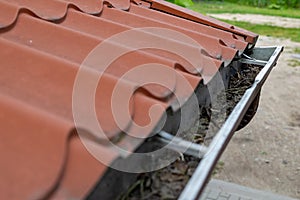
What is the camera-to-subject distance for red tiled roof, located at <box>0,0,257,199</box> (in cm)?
81

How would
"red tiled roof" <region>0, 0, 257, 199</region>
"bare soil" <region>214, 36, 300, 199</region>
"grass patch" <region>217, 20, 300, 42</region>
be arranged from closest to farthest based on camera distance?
"red tiled roof" <region>0, 0, 257, 199</region> < "bare soil" <region>214, 36, 300, 199</region> < "grass patch" <region>217, 20, 300, 42</region>

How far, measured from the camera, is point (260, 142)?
Answer: 503cm

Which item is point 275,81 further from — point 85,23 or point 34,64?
point 34,64

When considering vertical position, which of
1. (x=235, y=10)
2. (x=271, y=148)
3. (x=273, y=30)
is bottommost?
(x=235, y=10)

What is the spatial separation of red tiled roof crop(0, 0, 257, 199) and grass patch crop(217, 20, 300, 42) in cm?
997

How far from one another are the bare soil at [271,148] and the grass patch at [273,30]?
4.70 metres

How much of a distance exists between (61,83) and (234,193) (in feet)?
9.53

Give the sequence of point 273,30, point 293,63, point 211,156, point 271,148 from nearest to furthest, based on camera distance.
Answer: point 211,156 → point 271,148 → point 293,63 → point 273,30

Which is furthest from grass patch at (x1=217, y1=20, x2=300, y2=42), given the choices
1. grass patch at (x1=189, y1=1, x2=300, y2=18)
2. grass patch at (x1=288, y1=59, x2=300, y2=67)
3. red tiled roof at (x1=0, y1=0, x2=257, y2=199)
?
red tiled roof at (x1=0, y1=0, x2=257, y2=199)

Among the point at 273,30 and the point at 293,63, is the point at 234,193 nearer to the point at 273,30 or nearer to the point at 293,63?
the point at 293,63

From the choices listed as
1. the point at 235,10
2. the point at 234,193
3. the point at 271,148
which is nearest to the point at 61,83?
the point at 234,193

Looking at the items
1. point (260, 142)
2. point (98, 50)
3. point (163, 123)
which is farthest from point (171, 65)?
point (260, 142)

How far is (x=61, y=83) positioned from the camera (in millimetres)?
1103

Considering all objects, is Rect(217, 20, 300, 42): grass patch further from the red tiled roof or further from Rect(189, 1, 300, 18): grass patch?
the red tiled roof
